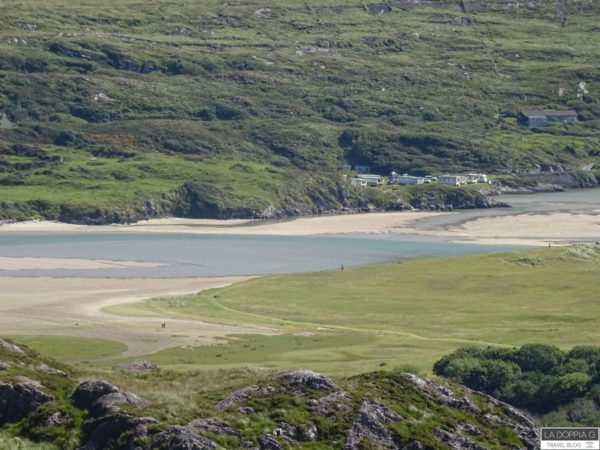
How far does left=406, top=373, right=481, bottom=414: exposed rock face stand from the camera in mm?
38188

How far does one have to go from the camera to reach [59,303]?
4001 inches

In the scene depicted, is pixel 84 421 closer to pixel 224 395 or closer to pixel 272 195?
Answer: pixel 224 395

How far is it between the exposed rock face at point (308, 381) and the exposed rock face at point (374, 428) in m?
1.22

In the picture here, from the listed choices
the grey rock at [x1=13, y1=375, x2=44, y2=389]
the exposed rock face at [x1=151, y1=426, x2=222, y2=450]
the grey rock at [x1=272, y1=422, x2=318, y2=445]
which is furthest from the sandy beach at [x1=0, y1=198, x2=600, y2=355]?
the exposed rock face at [x1=151, y1=426, x2=222, y2=450]

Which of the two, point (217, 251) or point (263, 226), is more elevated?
point (217, 251)

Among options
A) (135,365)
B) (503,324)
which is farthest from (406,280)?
(135,365)

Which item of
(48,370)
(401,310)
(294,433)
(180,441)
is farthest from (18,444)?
(401,310)

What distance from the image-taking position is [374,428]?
35844 mm

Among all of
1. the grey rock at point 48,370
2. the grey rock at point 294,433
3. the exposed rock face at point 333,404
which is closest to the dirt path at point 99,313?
the grey rock at point 48,370

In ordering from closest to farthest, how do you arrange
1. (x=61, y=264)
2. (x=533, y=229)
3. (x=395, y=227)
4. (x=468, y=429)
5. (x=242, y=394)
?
(x=242, y=394)
(x=468, y=429)
(x=61, y=264)
(x=533, y=229)
(x=395, y=227)

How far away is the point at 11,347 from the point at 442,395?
1088cm

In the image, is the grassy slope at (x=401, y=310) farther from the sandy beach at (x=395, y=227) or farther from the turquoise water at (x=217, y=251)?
the sandy beach at (x=395, y=227)

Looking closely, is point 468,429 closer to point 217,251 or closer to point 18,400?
point 18,400

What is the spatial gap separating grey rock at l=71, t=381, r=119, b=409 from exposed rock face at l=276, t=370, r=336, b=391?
427cm
